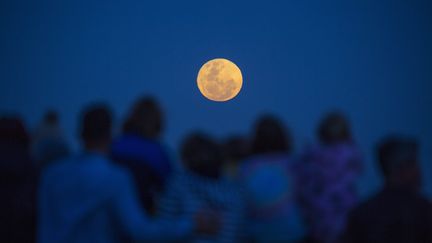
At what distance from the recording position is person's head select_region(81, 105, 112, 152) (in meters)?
4.41

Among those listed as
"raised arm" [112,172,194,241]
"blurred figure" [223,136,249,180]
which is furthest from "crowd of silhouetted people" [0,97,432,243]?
"blurred figure" [223,136,249,180]

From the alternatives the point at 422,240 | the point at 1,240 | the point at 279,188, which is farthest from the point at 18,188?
the point at 422,240

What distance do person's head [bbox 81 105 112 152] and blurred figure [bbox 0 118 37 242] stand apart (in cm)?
126

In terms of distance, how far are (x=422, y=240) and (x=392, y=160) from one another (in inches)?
24.2

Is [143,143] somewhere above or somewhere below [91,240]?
above

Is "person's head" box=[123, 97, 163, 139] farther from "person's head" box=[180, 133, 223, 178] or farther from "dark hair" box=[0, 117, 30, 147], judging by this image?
"dark hair" box=[0, 117, 30, 147]

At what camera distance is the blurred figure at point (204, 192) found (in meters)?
4.44

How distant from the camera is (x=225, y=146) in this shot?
626 centimetres

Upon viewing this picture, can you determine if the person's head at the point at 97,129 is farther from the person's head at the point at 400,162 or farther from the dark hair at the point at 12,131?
the person's head at the point at 400,162

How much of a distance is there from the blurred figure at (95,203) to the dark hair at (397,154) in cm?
145

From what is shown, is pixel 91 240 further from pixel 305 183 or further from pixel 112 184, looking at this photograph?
pixel 305 183

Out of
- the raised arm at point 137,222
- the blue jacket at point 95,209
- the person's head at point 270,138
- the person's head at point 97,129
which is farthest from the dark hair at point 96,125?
the person's head at point 270,138

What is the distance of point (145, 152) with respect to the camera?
195 inches

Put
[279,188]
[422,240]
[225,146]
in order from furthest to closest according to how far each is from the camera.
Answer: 1. [225,146]
2. [279,188]
3. [422,240]
